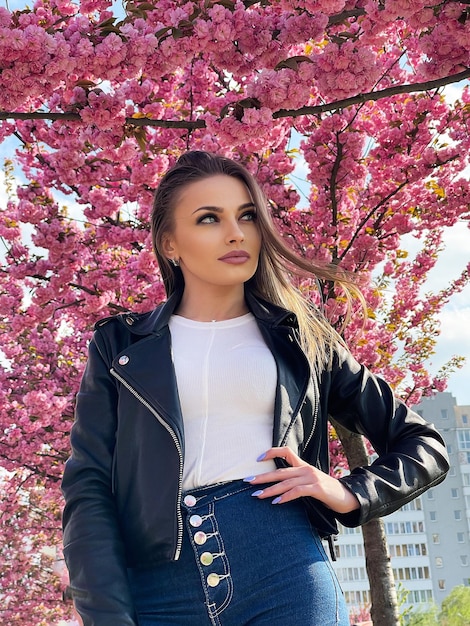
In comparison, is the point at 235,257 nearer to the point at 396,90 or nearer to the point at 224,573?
the point at 224,573

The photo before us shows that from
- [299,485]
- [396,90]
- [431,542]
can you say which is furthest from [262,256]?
[431,542]

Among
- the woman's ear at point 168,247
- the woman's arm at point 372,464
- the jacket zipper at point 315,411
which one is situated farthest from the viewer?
the woman's ear at point 168,247

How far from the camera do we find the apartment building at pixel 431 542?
58906mm

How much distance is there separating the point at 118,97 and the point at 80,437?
2247 mm

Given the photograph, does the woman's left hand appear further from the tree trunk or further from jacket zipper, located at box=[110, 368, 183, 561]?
the tree trunk

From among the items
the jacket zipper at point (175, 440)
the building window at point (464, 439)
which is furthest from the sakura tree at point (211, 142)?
the building window at point (464, 439)

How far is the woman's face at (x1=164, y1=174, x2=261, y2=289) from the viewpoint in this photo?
6.87ft

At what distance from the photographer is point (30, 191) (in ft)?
22.0

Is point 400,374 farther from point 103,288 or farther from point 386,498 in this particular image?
point 386,498

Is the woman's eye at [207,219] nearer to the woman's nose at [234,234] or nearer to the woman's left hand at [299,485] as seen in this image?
the woman's nose at [234,234]

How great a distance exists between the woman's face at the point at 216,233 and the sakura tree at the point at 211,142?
503 millimetres

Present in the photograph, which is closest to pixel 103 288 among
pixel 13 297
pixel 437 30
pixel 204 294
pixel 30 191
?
pixel 30 191

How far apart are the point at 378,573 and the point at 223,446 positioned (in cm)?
395

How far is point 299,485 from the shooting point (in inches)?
66.4
